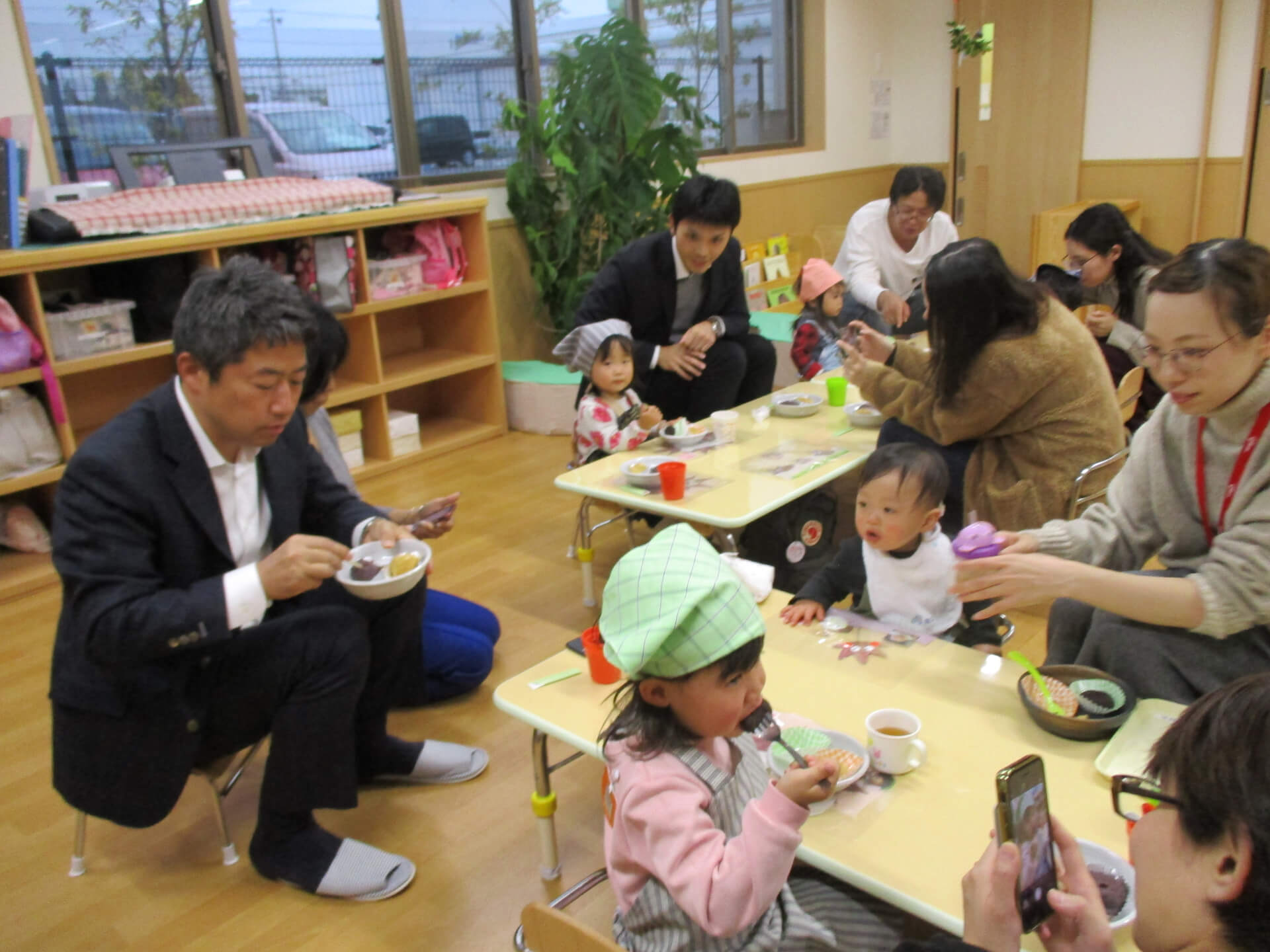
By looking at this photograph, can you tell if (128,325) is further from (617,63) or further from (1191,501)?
(1191,501)

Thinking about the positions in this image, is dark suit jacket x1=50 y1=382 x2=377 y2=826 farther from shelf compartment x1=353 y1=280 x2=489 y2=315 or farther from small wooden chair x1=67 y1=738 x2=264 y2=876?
shelf compartment x1=353 y1=280 x2=489 y2=315

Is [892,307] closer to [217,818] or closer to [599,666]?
[599,666]

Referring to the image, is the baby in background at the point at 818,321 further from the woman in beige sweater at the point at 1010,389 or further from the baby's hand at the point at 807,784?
the baby's hand at the point at 807,784

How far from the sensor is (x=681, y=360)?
12.3 feet

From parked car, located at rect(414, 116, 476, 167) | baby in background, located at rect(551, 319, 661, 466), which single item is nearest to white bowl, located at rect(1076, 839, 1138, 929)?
baby in background, located at rect(551, 319, 661, 466)

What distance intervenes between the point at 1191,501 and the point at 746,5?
6.09 meters

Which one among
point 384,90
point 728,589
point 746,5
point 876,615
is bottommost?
point 876,615

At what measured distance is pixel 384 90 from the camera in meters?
5.01

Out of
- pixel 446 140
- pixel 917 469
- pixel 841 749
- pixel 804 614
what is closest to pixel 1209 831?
pixel 841 749

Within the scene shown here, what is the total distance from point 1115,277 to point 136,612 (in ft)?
11.7

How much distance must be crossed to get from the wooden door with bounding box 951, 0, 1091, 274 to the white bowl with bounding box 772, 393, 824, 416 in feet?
12.7

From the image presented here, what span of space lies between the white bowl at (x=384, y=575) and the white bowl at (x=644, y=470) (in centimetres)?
76

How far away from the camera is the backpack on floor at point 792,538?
3.24 meters

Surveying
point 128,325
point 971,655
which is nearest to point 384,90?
point 128,325
